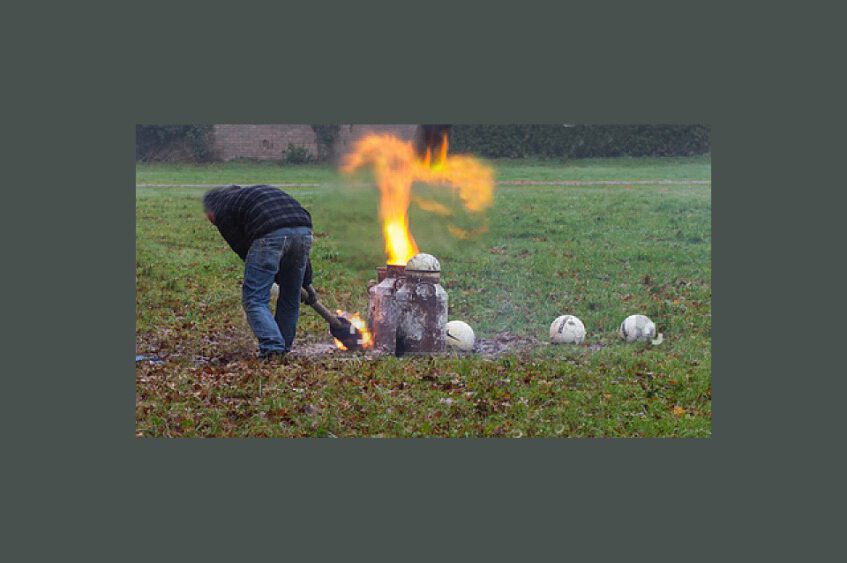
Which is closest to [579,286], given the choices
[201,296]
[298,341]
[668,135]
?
[668,135]

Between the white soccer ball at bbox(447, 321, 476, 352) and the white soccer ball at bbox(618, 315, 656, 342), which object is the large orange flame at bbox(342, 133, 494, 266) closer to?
the white soccer ball at bbox(447, 321, 476, 352)

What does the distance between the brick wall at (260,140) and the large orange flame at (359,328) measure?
1632 mm

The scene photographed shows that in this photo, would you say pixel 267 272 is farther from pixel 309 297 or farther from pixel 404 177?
pixel 404 177

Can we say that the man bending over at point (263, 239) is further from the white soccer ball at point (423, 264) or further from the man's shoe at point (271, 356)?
the white soccer ball at point (423, 264)

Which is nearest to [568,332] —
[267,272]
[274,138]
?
[267,272]

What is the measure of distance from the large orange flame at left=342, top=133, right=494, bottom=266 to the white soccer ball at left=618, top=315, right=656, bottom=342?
Result: 176 cm

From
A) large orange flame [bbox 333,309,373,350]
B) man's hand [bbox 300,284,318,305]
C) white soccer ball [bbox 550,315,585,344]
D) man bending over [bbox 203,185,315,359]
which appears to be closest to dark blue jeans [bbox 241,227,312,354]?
man bending over [bbox 203,185,315,359]

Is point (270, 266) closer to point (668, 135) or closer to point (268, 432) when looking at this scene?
point (268, 432)

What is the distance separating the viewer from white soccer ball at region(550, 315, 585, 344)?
14.0 m

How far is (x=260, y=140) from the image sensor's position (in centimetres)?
1367

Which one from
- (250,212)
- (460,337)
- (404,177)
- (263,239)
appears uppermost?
(404,177)

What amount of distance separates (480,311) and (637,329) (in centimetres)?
152

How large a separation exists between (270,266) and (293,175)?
3.10 ft

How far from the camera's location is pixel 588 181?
1447cm
